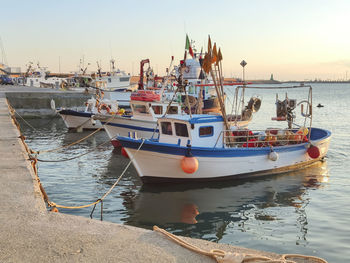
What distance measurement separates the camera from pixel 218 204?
10.4 meters

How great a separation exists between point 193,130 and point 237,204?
8.97ft

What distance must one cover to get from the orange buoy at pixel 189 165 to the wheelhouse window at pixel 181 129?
1.31 m

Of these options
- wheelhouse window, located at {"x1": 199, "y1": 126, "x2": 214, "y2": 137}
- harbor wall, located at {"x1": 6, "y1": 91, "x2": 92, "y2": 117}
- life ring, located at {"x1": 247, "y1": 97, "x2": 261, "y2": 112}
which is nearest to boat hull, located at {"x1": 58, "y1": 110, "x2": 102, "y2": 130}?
harbor wall, located at {"x1": 6, "y1": 91, "x2": 92, "y2": 117}

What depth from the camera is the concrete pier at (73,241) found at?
4043 mm

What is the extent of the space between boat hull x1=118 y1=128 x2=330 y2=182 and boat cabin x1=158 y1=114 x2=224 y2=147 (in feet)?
2.00

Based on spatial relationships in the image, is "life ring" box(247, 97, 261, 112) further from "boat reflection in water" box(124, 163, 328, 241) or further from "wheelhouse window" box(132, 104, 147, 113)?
"boat reflection in water" box(124, 163, 328, 241)

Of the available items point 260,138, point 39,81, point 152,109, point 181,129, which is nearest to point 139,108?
point 152,109

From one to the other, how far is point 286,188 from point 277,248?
488 cm

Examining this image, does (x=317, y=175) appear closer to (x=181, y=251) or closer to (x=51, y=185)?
(x=51, y=185)

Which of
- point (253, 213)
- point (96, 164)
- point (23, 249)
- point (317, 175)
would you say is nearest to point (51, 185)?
point (96, 164)

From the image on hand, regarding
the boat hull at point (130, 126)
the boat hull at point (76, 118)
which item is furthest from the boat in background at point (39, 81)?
the boat hull at point (130, 126)

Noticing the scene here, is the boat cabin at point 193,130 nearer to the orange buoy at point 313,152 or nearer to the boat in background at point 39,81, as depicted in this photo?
the orange buoy at point 313,152

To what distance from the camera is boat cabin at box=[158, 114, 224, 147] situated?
11812 millimetres

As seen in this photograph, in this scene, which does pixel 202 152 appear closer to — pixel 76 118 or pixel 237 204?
pixel 237 204
